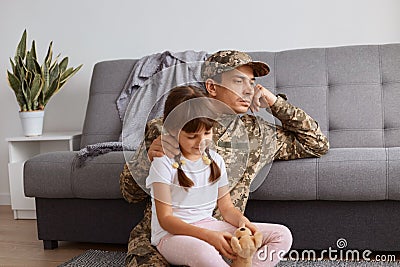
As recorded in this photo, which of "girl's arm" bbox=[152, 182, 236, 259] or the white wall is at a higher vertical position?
the white wall

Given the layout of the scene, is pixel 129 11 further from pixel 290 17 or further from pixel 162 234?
pixel 162 234

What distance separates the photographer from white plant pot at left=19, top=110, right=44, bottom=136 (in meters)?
3.49

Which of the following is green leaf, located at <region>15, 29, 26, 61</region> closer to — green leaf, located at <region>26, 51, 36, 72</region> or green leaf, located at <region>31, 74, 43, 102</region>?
green leaf, located at <region>26, 51, 36, 72</region>

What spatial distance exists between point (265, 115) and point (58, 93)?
2.00m

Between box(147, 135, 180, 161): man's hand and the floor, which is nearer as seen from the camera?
box(147, 135, 180, 161): man's hand

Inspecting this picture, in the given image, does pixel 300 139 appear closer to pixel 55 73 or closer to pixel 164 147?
pixel 164 147

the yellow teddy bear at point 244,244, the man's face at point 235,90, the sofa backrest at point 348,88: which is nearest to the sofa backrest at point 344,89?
the sofa backrest at point 348,88

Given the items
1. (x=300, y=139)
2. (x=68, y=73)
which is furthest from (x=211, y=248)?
(x=68, y=73)

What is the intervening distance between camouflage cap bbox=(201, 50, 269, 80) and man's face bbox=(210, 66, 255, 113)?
3cm

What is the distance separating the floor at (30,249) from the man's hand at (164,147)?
0.86 metres

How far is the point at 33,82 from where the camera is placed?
3424 millimetres

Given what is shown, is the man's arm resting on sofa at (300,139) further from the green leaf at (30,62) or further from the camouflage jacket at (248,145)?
the green leaf at (30,62)

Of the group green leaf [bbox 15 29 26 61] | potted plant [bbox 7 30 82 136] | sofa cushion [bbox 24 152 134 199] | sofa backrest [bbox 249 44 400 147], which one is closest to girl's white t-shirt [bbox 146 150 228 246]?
sofa cushion [bbox 24 152 134 199]

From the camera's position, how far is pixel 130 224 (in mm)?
2641
